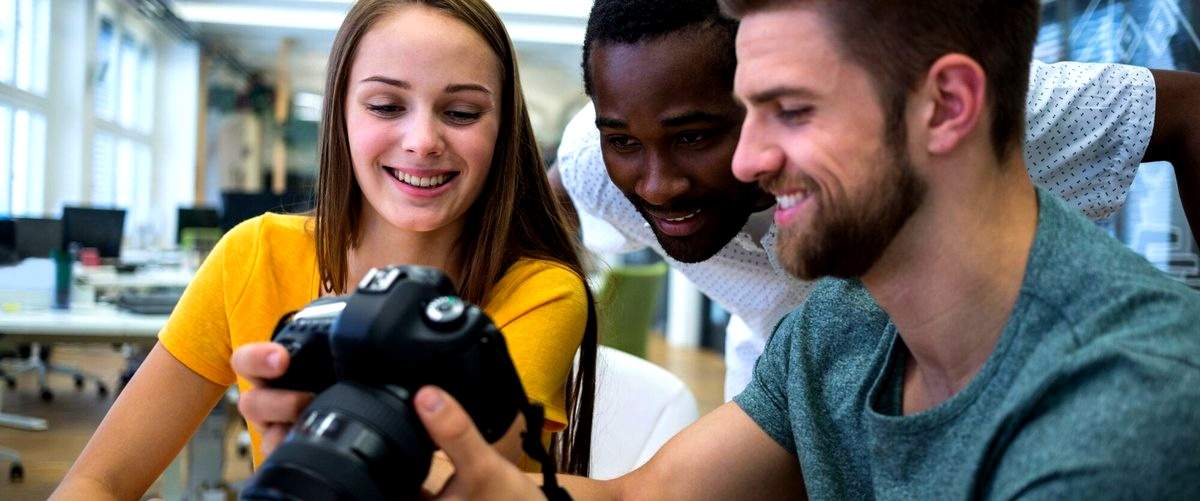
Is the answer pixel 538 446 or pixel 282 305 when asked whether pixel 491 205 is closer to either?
pixel 282 305

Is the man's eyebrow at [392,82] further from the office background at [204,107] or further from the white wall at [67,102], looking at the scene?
the white wall at [67,102]

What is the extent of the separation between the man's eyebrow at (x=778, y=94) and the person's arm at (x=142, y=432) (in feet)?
2.68

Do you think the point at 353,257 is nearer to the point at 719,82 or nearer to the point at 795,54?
the point at 719,82

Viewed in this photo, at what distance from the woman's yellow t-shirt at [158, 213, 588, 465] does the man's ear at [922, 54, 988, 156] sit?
1.76ft

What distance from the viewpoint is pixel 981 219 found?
0.83m

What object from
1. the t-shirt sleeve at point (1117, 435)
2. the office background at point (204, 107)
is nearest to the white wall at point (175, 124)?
the office background at point (204, 107)

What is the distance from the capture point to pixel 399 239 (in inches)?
54.4

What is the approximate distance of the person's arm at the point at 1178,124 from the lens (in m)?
1.41

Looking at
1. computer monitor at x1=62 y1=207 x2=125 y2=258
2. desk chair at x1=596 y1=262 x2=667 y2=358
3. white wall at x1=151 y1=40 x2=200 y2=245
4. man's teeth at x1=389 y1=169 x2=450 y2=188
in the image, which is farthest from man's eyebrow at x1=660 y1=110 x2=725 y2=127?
white wall at x1=151 y1=40 x2=200 y2=245

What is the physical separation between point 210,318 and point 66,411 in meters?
4.17

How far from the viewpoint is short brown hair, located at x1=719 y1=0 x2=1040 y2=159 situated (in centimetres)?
84

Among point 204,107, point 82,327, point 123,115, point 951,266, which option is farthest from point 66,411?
point 204,107

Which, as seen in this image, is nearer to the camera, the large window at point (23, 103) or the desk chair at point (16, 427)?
the desk chair at point (16, 427)

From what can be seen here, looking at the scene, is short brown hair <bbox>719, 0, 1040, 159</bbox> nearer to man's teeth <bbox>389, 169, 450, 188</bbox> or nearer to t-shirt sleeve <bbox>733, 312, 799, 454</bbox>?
t-shirt sleeve <bbox>733, 312, 799, 454</bbox>
